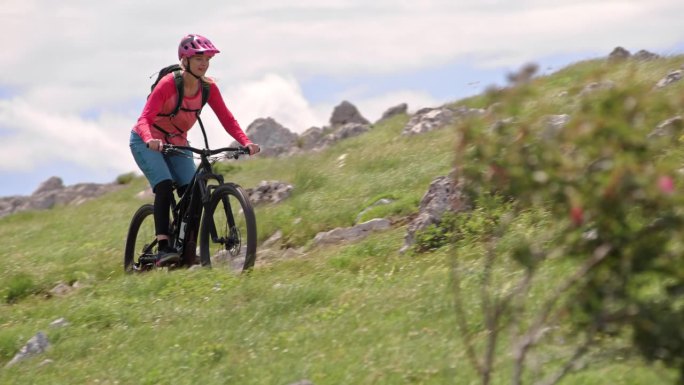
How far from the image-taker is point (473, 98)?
100ft

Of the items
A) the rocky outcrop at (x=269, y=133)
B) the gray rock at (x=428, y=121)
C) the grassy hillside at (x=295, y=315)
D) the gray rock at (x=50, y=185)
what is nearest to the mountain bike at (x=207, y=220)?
the grassy hillside at (x=295, y=315)

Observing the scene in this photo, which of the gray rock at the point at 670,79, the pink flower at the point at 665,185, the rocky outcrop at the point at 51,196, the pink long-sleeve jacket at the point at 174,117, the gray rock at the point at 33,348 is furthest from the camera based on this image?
the rocky outcrop at the point at 51,196

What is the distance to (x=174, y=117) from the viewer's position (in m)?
12.0

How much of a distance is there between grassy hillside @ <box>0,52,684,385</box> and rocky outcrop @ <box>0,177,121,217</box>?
26.3 m

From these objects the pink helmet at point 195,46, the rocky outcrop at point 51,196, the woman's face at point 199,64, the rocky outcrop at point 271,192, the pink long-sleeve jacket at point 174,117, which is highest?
the pink helmet at point 195,46

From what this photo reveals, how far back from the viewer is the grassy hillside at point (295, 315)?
6855 mm

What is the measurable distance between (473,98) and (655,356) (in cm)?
2577

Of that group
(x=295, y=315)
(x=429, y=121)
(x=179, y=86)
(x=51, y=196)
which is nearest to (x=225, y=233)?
(x=179, y=86)

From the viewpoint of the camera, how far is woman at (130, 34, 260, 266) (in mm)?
11516

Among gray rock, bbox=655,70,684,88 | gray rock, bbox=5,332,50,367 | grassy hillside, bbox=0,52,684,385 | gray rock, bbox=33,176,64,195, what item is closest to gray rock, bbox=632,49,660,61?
gray rock, bbox=655,70,684,88

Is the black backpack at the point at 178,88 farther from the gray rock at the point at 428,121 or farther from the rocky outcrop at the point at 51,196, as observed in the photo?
the rocky outcrop at the point at 51,196

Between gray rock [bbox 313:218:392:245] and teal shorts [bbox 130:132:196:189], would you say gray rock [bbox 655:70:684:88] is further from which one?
teal shorts [bbox 130:132:196:189]


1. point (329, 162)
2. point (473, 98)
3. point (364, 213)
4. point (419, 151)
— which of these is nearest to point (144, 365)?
point (364, 213)

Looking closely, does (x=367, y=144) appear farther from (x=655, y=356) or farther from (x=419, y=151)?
(x=655, y=356)
